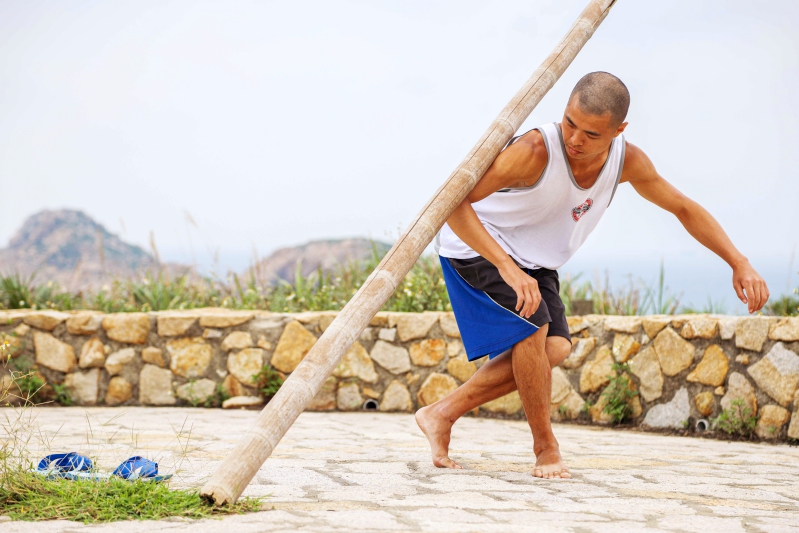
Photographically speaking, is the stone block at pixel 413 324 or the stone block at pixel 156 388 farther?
the stone block at pixel 156 388

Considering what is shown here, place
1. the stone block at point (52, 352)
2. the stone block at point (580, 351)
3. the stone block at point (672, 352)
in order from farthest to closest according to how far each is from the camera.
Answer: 1. the stone block at point (52, 352)
2. the stone block at point (580, 351)
3. the stone block at point (672, 352)

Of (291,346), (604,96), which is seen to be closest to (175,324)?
(291,346)

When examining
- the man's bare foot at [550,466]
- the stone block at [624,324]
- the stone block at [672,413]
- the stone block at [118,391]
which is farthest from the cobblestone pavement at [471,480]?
the stone block at [118,391]

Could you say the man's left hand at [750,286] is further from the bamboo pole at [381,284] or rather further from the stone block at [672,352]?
the stone block at [672,352]

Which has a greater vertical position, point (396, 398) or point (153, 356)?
point (153, 356)

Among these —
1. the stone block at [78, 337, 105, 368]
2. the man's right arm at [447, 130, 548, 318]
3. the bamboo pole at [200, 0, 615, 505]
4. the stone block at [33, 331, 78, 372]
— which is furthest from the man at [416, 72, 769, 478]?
the stone block at [33, 331, 78, 372]

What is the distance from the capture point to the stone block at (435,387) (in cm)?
557

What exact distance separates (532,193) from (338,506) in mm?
1358

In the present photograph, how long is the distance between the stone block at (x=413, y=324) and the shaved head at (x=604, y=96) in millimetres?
3070

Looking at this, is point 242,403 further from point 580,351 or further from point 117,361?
point 580,351

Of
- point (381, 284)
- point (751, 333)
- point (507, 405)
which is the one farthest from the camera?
point (507, 405)

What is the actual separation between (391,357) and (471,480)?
2904 millimetres

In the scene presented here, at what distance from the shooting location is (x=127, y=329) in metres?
5.79

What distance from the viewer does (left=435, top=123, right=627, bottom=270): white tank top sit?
115 inches
